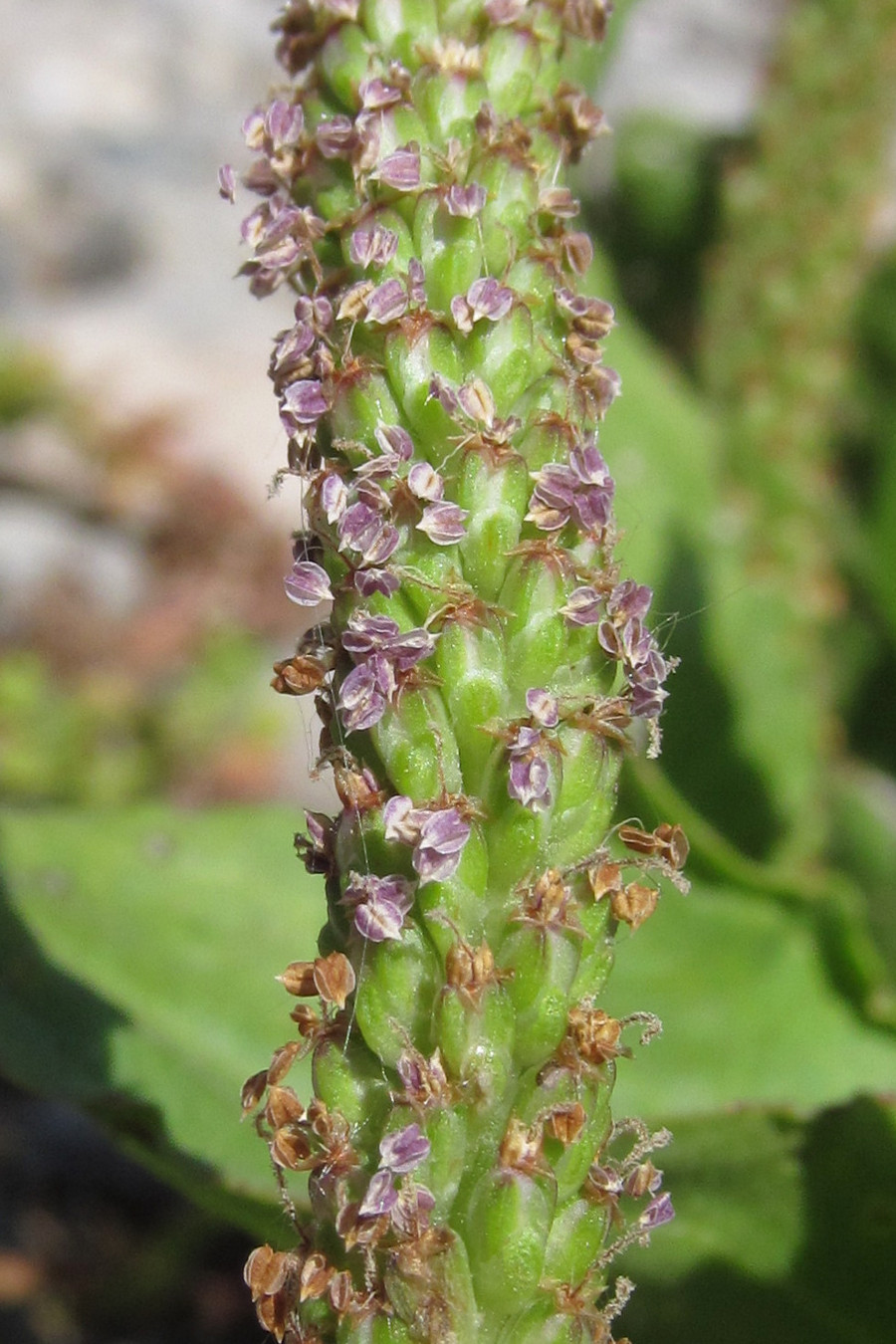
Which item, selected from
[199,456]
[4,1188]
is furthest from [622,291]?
[4,1188]

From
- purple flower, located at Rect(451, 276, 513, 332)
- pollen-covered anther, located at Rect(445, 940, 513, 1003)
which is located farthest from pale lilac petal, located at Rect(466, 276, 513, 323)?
pollen-covered anther, located at Rect(445, 940, 513, 1003)

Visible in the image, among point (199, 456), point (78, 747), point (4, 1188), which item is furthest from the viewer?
point (199, 456)

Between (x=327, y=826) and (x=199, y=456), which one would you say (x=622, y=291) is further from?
(x=327, y=826)

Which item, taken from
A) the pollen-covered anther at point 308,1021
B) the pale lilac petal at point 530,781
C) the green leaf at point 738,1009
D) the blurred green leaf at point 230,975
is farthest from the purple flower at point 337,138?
the green leaf at point 738,1009

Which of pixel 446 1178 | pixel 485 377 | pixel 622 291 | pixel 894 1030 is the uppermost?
pixel 622 291

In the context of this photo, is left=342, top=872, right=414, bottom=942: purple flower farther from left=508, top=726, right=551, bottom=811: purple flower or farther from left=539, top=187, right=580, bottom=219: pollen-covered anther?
left=539, top=187, right=580, bottom=219: pollen-covered anther

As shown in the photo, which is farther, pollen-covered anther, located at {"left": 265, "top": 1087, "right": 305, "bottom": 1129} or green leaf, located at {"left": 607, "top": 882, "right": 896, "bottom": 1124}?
green leaf, located at {"left": 607, "top": 882, "right": 896, "bottom": 1124}
